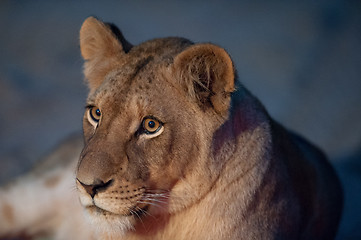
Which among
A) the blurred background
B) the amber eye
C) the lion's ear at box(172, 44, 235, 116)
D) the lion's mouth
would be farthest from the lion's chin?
the blurred background

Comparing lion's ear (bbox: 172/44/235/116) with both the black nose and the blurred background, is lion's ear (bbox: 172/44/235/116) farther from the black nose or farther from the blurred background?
the blurred background

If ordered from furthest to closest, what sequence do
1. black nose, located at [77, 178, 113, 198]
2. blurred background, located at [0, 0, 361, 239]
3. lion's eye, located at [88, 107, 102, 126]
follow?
1. blurred background, located at [0, 0, 361, 239]
2. lion's eye, located at [88, 107, 102, 126]
3. black nose, located at [77, 178, 113, 198]

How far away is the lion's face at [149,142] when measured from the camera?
189cm

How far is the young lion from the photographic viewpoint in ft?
6.28

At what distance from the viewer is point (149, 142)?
6.37 ft

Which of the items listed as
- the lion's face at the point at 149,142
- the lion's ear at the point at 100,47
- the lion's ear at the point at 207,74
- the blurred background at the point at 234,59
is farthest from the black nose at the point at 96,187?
the blurred background at the point at 234,59

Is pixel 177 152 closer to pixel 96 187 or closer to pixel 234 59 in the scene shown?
pixel 96 187

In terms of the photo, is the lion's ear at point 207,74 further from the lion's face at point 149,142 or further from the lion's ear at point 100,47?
the lion's ear at point 100,47

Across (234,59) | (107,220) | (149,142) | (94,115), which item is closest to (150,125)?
(149,142)

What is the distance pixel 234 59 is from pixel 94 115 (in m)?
3.46

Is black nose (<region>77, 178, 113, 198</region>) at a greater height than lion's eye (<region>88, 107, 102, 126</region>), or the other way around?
lion's eye (<region>88, 107, 102, 126</region>)

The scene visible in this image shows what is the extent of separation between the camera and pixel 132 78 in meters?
2.03

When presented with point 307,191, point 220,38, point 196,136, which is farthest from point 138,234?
point 220,38

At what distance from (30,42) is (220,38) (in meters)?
2.15
